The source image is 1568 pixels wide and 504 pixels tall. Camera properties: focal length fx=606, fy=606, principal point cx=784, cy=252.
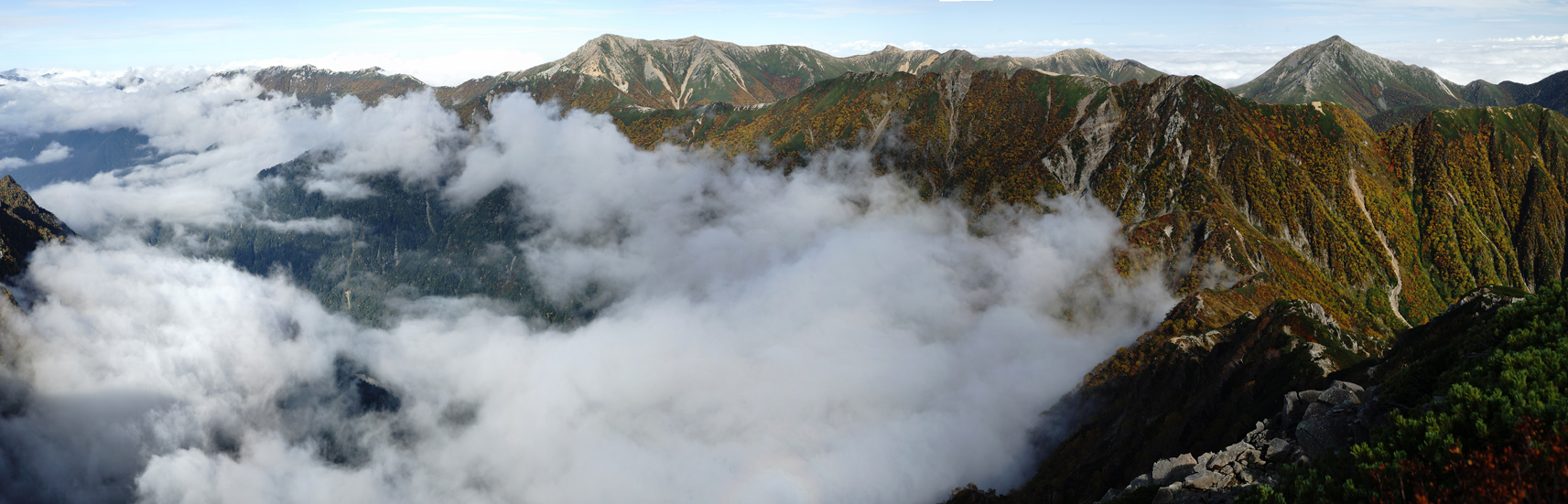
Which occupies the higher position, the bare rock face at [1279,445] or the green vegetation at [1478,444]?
the green vegetation at [1478,444]

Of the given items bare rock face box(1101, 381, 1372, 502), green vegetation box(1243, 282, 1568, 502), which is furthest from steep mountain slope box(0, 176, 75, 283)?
green vegetation box(1243, 282, 1568, 502)

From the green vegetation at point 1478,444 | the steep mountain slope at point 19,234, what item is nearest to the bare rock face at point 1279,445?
the green vegetation at point 1478,444

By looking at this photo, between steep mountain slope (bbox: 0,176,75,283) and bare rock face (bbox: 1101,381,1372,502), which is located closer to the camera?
bare rock face (bbox: 1101,381,1372,502)

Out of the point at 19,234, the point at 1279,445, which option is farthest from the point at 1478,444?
the point at 19,234

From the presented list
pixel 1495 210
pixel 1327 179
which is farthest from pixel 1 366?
pixel 1495 210

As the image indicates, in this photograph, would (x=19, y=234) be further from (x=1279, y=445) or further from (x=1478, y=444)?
(x=1478, y=444)

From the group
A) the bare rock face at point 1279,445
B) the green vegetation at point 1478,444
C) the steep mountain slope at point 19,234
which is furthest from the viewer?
the steep mountain slope at point 19,234

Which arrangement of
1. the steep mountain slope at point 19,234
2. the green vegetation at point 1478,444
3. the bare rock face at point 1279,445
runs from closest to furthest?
the green vegetation at point 1478,444 → the bare rock face at point 1279,445 → the steep mountain slope at point 19,234

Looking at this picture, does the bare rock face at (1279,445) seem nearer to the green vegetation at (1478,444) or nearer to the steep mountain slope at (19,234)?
the green vegetation at (1478,444)

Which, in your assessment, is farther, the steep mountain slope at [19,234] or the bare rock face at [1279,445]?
the steep mountain slope at [19,234]

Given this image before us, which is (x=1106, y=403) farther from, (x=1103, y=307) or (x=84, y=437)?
(x=84, y=437)

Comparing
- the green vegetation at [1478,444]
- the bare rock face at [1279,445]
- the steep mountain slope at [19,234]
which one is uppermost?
the green vegetation at [1478,444]

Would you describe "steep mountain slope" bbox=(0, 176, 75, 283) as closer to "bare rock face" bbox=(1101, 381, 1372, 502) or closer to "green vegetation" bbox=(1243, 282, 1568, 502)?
"bare rock face" bbox=(1101, 381, 1372, 502)
